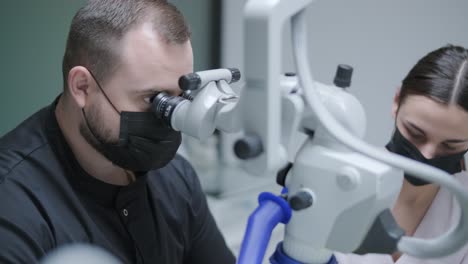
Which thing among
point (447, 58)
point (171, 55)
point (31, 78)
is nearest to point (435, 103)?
point (447, 58)

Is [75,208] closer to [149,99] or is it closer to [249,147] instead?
Answer: [149,99]

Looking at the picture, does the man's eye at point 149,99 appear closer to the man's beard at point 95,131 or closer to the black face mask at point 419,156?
the man's beard at point 95,131

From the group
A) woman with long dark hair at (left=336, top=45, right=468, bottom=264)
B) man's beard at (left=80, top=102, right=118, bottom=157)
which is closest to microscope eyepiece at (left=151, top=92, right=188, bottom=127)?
man's beard at (left=80, top=102, right=118, bottom=157)

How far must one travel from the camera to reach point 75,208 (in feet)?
3.32

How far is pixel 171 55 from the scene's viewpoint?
1.00 m

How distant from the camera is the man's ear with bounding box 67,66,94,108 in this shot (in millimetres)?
1027

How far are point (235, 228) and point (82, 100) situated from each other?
1601 mm

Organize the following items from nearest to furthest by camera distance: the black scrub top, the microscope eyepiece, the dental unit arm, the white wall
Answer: the dental unit arm → the microscope eyepiece → the black scrub top → the white wall

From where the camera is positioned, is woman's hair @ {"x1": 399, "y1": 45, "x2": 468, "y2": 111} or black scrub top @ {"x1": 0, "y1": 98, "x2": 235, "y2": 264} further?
woman's hair @ {"x1": 399, "y1": 45, "x2": 468, "y2": 111}

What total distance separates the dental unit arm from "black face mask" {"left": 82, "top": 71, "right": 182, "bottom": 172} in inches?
18.4

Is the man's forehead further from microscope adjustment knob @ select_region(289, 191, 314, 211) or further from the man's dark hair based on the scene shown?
microscope adjustment knob @ select_region(289, 191, 314, 211)

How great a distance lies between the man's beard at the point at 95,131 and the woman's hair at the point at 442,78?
77cm

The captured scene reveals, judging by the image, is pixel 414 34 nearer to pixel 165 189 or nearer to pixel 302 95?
pixel 165 189

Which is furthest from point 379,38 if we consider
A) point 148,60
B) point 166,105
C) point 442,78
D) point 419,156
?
point 166,105
